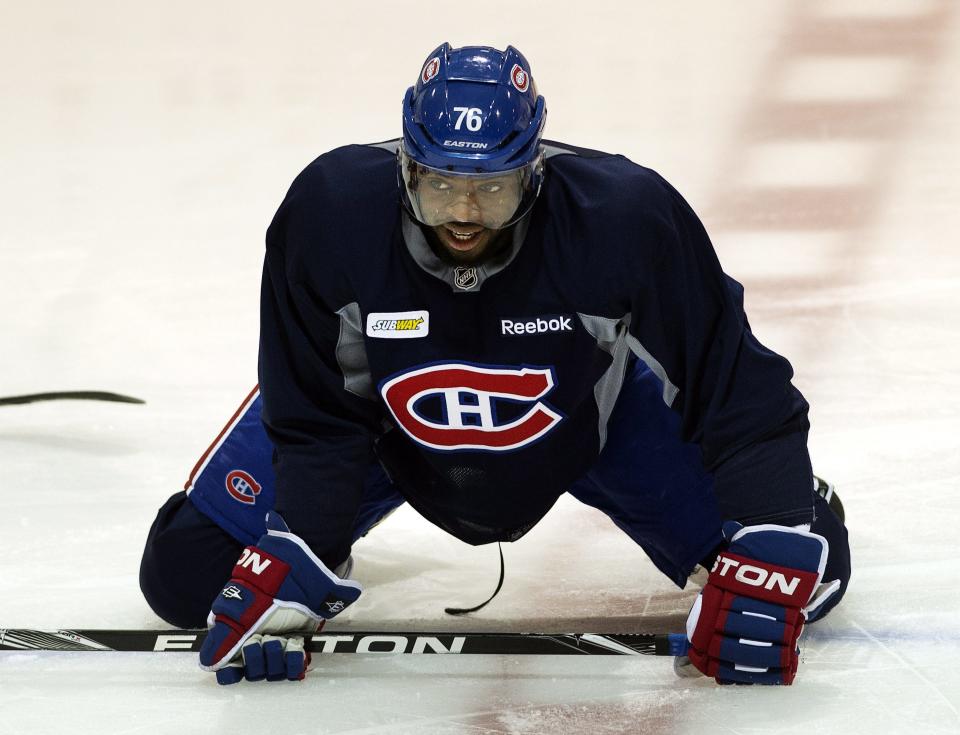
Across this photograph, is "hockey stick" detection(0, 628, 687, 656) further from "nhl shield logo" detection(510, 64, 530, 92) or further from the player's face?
"nhl shield logo" detection(510, 64, 530, 92)

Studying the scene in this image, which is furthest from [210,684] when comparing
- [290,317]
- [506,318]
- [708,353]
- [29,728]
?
[708,353]

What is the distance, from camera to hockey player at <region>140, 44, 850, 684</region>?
82.5 inches

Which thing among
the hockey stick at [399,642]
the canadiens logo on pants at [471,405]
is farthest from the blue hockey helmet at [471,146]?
the hockey stick at [399,642]

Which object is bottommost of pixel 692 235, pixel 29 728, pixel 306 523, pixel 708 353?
pixel 29 728

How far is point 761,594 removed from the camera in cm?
217

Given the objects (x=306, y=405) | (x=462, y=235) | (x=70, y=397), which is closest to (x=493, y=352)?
(x=462, y=235)

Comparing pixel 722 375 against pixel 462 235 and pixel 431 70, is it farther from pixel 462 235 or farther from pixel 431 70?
pixel 431 70

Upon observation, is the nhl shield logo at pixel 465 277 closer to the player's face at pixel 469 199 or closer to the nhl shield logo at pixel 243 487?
the player's face at pixel 469 199

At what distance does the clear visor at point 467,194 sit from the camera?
2.04 meters

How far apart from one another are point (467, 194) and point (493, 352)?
249mm

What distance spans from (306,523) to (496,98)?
69cm

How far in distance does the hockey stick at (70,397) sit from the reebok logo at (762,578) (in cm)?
157

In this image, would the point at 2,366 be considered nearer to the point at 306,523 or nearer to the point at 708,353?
the point at 306,523

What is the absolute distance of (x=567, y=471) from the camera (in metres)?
2.40
